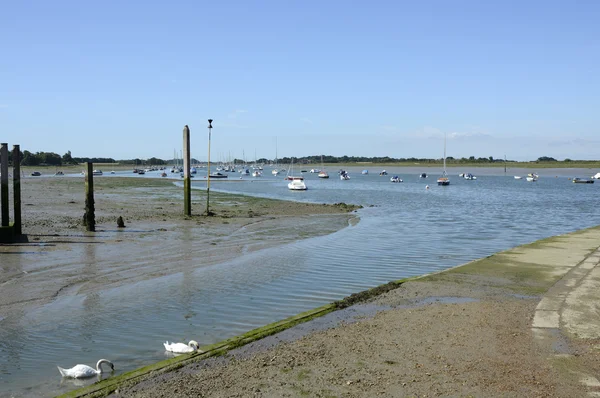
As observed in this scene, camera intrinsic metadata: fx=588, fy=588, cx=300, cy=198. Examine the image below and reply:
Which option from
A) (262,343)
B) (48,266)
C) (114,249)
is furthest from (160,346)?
(114,249)

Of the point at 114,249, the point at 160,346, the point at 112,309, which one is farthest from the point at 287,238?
the point at 160,346

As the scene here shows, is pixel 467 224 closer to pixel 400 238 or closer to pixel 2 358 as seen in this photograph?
pixel 400 238

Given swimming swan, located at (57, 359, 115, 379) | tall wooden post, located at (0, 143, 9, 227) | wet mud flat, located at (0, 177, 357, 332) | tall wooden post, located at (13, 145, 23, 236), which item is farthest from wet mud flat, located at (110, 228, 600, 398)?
tall wooden post, located at (0, 143, 9, 227)

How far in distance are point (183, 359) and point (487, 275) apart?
384 inches

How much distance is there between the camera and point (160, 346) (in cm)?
990

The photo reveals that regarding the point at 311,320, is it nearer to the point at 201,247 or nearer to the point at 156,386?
the point at 156,386

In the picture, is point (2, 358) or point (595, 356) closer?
point (595, 356)

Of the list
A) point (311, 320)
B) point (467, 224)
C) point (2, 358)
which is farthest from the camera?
point (467, 224)

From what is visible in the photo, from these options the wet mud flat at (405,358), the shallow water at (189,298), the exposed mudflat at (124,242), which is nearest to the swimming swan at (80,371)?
the shallow water at (189,298)

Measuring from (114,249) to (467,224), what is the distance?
72.8ft

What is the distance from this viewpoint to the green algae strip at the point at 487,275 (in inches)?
322

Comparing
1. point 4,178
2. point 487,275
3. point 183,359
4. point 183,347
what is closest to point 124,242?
point 4,178

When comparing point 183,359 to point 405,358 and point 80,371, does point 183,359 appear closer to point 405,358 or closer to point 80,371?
point 80,371

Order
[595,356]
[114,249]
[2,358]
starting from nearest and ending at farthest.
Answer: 1. [595,356]
2. [2,358]
3. [114,249]
